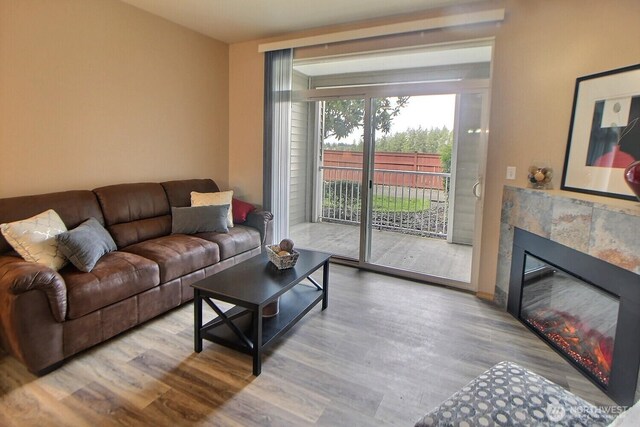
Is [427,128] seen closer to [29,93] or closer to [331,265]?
[331,265]

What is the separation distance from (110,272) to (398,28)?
128 inches

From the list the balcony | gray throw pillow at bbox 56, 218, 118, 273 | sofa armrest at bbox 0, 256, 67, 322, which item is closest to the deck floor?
→ the balcony

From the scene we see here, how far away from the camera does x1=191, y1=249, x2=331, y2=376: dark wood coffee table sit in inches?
85.3

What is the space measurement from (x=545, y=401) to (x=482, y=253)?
7.37 feet

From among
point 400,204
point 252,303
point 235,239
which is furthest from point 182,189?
point 400,204

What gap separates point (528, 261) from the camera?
9.53 feet

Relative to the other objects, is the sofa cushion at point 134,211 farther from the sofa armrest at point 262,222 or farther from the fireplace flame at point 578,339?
the fireplace flame at point 578,339

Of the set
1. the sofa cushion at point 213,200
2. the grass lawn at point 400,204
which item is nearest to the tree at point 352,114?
the grass lawn at point 400,204

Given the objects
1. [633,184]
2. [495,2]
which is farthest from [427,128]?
[633,184]

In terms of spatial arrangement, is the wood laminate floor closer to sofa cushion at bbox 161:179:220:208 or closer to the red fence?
sofa cushion at bbox 161:179:220:208

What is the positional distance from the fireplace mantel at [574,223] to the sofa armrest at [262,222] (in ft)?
7.89

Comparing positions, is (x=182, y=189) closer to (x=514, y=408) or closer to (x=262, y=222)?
(x=262, y=222)

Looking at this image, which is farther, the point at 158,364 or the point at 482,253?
the point at 482,253

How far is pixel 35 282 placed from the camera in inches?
78.0
